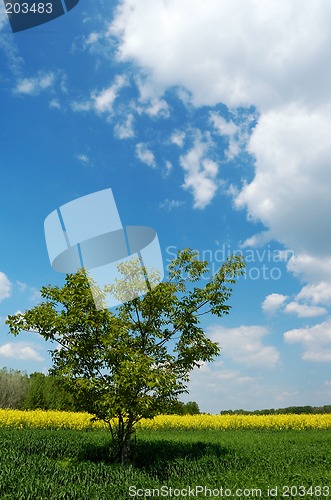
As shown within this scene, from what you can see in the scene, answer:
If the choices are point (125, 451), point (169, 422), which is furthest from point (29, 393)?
point (125, 451)

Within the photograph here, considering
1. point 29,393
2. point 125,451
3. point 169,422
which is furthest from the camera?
point 29,393

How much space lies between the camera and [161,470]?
41.5 ft

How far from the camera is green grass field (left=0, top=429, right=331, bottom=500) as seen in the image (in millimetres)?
9245

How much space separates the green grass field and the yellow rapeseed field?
20.1ft

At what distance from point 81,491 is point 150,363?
12.2ft

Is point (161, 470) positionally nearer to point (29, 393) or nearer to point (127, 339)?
point (127, 339)

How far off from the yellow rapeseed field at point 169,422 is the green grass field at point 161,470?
20.1 ft

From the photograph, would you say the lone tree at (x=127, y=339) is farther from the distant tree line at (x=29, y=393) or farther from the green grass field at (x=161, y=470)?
the distant tree line at (x=29, y=393)

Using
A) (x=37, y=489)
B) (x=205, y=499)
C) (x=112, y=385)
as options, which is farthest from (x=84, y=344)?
(x=205, y=499)

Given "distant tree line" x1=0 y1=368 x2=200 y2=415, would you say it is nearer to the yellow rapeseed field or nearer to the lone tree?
the yellow rapeseed field

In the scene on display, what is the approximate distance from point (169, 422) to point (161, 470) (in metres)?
14.9

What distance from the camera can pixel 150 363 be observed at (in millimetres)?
11969

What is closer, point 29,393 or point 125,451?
point 125,451

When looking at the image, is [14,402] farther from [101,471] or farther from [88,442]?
[101,471]
